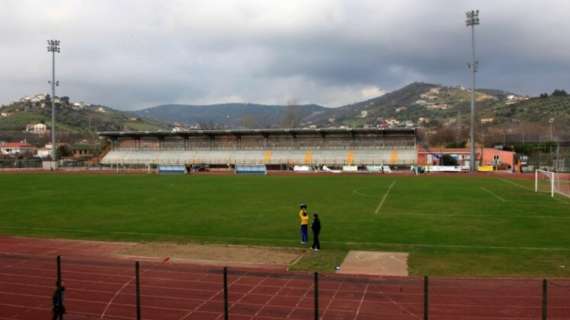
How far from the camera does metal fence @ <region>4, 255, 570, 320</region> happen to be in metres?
9.50

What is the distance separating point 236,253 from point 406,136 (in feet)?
229

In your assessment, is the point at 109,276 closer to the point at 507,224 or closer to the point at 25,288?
the point at 25,288

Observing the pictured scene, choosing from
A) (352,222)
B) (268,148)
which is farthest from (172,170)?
(352,222)

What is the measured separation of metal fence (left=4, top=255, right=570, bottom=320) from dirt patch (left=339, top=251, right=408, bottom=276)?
0.71 meters

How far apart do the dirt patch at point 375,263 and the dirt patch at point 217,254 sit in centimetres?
171

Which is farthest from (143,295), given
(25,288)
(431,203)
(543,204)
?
(543,204)

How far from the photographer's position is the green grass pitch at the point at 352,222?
1463cm

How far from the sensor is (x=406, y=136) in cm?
8106

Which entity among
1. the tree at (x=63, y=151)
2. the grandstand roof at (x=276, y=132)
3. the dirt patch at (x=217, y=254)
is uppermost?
the grandstand roof at (x=276, y=132)

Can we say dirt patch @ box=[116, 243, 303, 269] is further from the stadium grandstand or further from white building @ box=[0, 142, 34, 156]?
white building @ box=[0, 142, 34, 156]

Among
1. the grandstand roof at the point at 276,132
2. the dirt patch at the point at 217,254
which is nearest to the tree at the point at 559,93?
the grandstand roof at the point at 276,132

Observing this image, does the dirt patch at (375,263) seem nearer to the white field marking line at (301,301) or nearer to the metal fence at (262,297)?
the metal fence at (262,297)

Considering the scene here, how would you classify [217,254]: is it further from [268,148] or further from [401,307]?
[268,148]

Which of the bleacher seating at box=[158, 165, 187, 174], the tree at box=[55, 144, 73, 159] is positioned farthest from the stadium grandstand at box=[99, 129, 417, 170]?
the tree at box=[55, 144, 73, 159]
